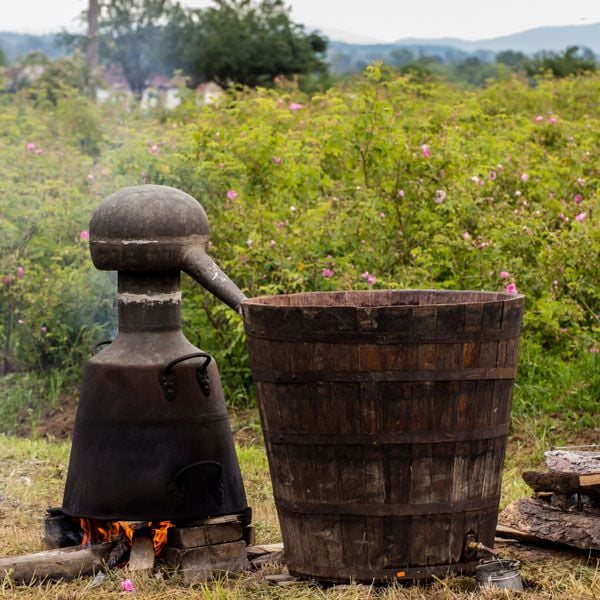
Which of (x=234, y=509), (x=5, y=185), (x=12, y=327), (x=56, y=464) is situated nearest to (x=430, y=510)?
(x=234, y=509)

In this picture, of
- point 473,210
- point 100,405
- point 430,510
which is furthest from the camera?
point 473,210

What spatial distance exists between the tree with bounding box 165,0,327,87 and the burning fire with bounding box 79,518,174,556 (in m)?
40.2

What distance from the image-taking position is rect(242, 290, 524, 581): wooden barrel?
3.89m

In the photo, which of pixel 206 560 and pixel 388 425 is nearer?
pixel 388 425

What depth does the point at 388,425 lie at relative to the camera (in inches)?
154

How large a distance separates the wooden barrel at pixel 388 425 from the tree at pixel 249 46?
4062cm

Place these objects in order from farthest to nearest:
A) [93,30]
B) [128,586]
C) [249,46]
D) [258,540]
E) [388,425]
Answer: [249,46]
[93,30]
[258,540]
[128,586]
[388,425]

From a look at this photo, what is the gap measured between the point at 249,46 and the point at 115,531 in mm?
44175

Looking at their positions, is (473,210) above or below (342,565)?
above

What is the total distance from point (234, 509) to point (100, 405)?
68 centimetres

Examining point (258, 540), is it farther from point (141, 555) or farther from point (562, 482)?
point (562, 482)

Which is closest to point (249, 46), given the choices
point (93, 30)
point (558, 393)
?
point (93, 30)

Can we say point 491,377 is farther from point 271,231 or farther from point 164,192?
point 271,231

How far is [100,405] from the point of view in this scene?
4496 millimetres
